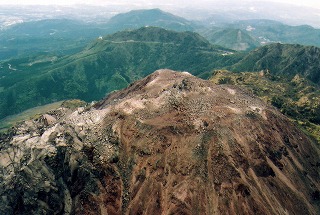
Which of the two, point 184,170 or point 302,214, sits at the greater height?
point 184,170

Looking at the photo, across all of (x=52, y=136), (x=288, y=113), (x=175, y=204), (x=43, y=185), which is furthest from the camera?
(x=288, y=113)

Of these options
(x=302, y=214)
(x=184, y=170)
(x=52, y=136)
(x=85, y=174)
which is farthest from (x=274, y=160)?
(x=52, y=136)

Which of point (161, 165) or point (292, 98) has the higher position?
point (161, 165)

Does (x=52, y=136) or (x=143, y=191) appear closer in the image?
(x=143, y=191)

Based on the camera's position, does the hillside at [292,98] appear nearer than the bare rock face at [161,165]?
No

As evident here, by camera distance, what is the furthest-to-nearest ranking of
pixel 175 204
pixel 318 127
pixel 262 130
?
pixel 318 127, pixel 262 130, pixel 175 204

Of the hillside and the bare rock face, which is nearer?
the bare rock face

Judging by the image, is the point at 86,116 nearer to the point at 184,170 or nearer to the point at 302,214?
the point at 184,170

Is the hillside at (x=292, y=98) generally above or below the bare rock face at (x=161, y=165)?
below
